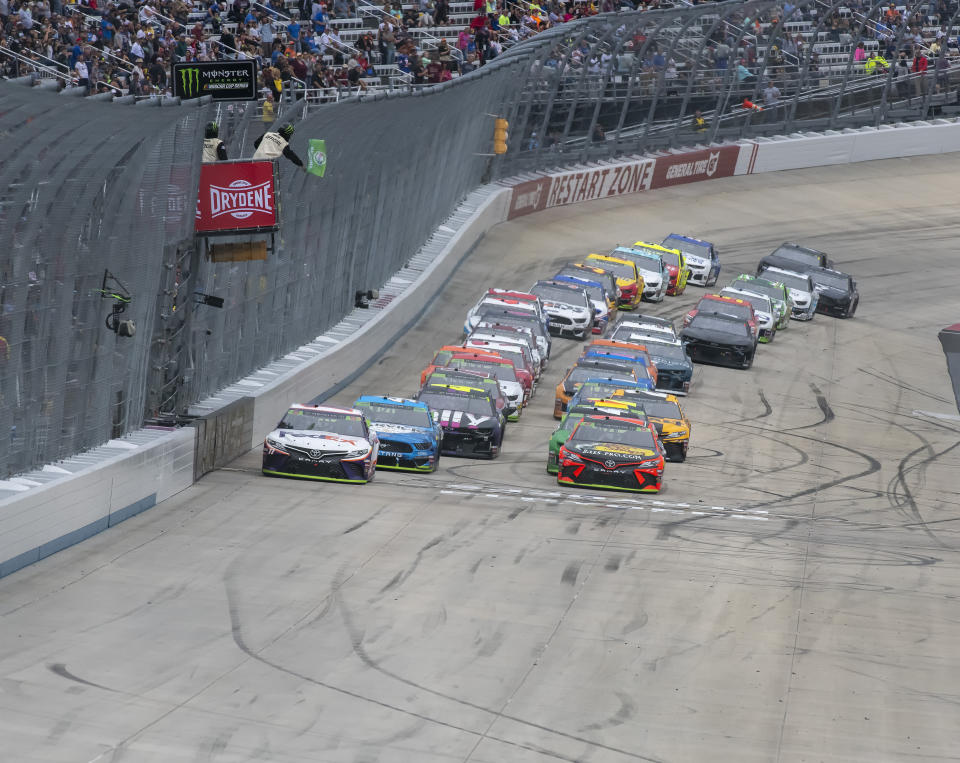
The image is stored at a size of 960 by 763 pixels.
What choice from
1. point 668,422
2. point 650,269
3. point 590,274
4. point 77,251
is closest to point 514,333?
point 668,422

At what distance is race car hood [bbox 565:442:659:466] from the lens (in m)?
24.7

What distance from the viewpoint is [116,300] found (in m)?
20.1

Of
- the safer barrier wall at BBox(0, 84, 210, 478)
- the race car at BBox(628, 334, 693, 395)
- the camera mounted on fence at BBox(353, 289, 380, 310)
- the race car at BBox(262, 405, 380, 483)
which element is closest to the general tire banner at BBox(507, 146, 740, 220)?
the camera mounted on fence at BBox(353, 289, 380, 310)

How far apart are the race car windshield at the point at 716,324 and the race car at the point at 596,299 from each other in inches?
99.3

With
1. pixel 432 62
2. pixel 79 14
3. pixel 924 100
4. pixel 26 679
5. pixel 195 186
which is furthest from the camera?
pixel 924 100

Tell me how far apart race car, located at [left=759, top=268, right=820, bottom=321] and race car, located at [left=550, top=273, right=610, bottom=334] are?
5133 millimetres

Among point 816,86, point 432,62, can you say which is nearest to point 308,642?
point 432,62

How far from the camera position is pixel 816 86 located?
58.3m

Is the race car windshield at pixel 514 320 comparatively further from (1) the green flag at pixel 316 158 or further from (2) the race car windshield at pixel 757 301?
(1) the green flag at pixel 316 158

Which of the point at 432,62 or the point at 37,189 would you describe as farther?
the point at 432,62

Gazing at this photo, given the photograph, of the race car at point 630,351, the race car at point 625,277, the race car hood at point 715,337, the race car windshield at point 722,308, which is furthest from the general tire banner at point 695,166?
the race car at point 630,351

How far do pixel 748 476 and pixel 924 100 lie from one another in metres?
38.9

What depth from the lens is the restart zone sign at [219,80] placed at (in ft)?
71.6

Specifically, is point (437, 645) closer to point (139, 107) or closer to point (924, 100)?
point (139, 107)
